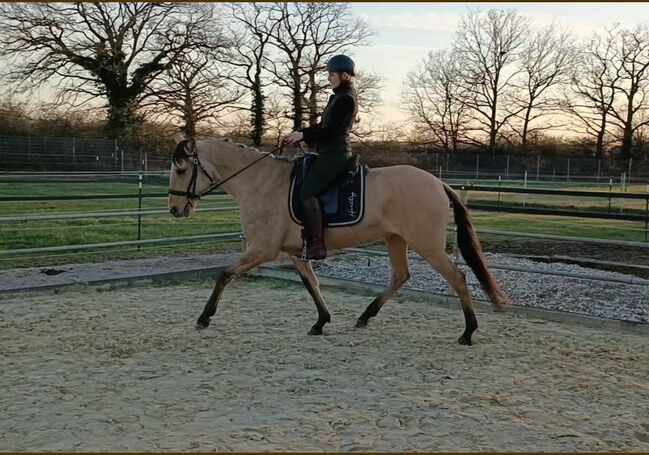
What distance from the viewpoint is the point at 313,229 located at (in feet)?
17.6

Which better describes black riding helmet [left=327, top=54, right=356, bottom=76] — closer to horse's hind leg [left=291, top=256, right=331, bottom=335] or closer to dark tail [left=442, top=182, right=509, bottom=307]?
dark tail [left=442, top=182, right=509, bottom=307]

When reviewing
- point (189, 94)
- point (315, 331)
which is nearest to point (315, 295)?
point (315, 331)

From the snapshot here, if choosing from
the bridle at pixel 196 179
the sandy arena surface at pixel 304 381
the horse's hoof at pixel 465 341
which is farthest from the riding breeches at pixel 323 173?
the horse's hoof at pixel 465 341

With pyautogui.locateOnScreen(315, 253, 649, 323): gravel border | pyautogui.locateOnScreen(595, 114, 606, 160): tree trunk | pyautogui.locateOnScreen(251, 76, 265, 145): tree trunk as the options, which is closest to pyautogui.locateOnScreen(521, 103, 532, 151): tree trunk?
pyautogui.locateOnScreen(595, 114, 606, 160): tree trunk

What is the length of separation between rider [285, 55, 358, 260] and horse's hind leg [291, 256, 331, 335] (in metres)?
0.50

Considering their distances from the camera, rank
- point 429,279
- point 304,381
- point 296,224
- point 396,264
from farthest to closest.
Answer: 1. point 429,279
2. point 396,264
3. point 296,224
4. point 304,381

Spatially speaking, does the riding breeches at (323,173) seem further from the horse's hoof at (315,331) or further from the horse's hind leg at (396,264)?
the horse's hoof at (315,331)

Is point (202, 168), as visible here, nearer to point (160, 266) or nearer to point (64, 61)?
point (160, 266)

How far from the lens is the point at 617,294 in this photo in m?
7.65

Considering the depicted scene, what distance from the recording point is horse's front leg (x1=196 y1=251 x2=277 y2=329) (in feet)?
18.1

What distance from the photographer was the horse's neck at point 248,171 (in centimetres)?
565

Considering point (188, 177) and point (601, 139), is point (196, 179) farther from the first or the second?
point (601, 139)

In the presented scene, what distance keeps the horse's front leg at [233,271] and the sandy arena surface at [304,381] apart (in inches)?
4.9

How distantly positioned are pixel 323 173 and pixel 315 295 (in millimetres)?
1160
